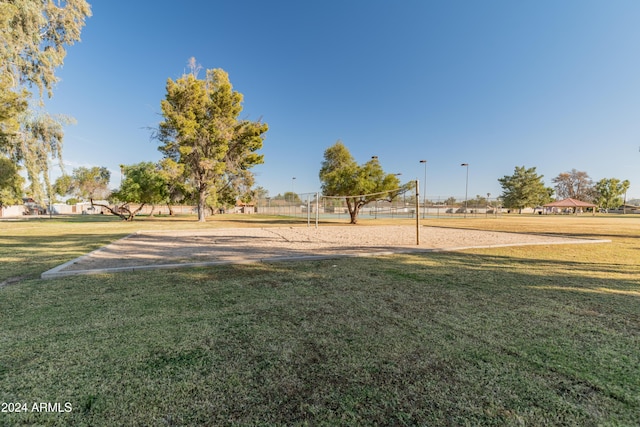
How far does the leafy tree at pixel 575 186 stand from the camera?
221ft

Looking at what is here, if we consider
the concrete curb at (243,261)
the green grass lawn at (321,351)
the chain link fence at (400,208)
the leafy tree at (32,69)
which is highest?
the leafy tree at (32,69)

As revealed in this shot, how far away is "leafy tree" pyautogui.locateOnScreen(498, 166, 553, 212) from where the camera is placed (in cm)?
4947

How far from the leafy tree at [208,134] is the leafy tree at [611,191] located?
266 ft

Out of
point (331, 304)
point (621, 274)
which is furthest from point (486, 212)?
point (331, 304)

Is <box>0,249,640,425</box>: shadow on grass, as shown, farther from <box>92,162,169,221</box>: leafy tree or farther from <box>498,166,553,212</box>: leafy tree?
<box>498,166,553,212</box>: leafy tree

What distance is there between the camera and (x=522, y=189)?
49562 mm

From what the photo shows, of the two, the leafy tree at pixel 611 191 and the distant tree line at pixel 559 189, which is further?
the leafy tree at pixel 611 191

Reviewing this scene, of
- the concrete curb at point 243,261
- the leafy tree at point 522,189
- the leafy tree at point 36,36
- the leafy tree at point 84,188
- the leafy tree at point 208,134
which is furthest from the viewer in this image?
the leafy tree at point 522,189

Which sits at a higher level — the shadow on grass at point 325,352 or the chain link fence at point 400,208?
the chain link fence at point 400,208

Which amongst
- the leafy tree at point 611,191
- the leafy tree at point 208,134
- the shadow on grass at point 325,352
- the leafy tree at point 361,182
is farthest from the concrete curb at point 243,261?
the leafy tree at point 611,191

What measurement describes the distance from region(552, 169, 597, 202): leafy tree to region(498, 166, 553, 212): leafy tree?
89.9 ft

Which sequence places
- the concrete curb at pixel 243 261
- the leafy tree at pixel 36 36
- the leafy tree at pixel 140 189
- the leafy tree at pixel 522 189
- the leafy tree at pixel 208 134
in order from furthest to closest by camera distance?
1. the leafy tree at pixel 522 189
2. the leafy tree at pixel 140 189
3. the leafy tree at pixel 208 134
4. the leafy tree at pixel 36 36
5. the concrete curb at pixel 243 261

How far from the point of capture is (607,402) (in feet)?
5.21

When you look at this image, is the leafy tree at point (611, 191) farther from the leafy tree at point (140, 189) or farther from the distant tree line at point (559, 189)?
the leafy tree at point (140, 189)
